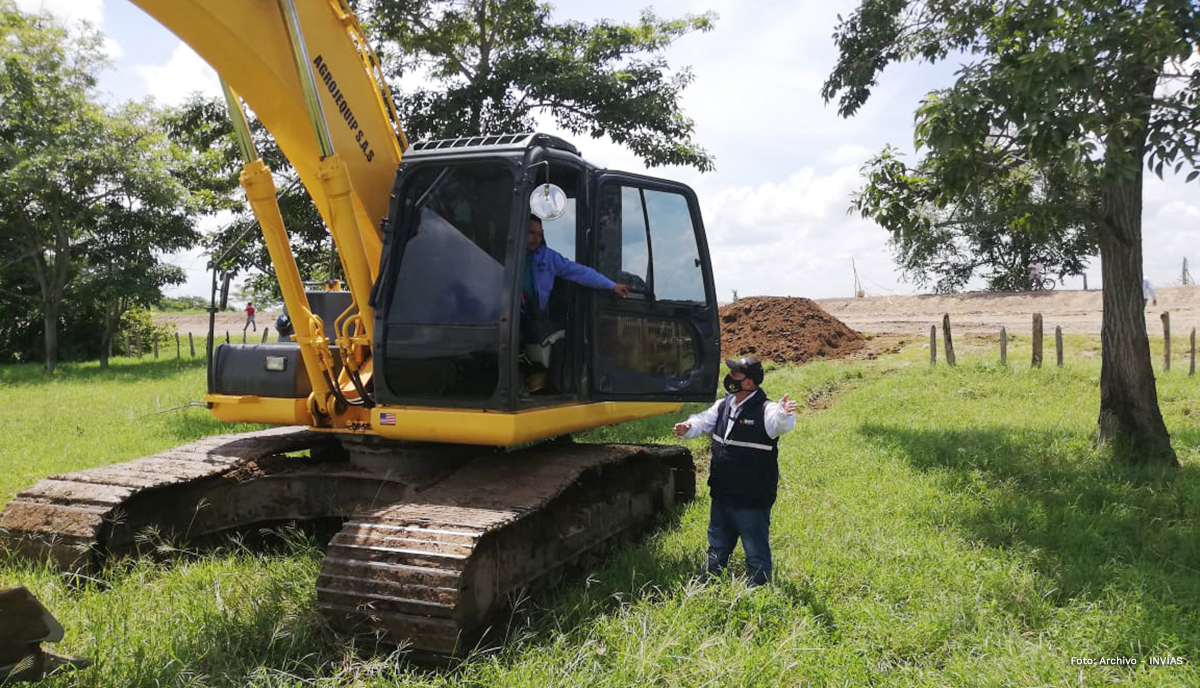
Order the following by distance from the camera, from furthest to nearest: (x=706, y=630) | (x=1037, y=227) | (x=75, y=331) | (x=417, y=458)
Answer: (x=75, y=331) → (x=1037, y=227) → (x=417, y=458) → (x=706, y=630)

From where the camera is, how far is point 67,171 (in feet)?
60.2

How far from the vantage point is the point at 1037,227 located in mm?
8031

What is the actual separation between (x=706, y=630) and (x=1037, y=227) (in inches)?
237

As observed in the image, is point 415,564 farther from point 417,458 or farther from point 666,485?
point 666,485

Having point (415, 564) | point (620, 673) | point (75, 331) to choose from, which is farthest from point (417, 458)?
point (75, 331)

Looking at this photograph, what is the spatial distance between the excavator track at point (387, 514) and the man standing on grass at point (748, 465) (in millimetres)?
784

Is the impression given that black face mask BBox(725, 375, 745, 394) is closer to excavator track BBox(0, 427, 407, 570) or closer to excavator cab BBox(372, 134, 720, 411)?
excavator cab BBox(372, 134, 720, 411)

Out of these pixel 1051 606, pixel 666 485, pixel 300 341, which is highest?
pixel 300 341

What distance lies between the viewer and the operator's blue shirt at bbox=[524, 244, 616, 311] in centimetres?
464

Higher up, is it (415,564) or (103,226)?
(103,226)

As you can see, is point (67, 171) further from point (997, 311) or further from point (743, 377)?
point (997, 311)

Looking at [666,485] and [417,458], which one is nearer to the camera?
[417,458]

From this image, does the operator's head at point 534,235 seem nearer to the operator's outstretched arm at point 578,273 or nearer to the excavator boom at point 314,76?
the operator's outstretched arm at point 578,273

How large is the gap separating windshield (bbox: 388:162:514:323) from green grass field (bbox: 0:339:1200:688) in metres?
1.56
